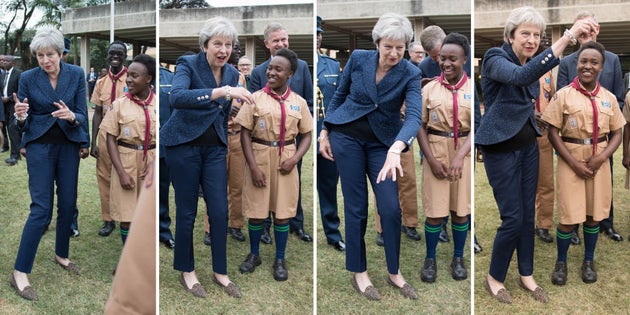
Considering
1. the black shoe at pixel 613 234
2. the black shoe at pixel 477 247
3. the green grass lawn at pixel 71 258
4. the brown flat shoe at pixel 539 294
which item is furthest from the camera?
the black shoe at pixel 613 234

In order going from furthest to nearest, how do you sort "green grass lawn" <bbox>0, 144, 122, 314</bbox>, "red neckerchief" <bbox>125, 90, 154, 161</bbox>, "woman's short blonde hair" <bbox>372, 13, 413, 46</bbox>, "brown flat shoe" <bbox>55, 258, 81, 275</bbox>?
1. "brown flat shoe" <bbox>55, 258, 81, 275</bbox>
2. "green grass lawn" <bbox>0, 144, 122, 314</bbox>
3. "red neckerchief" <bbox>125, 90, 154, 161</bbox>
4. "woman's short blonde hair" <bbox>372, 13, 413, 46</bbox>

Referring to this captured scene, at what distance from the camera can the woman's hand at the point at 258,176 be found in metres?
2.57

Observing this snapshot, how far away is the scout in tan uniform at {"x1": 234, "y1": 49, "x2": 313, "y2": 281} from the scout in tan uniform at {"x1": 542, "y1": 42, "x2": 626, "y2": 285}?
4.87ft

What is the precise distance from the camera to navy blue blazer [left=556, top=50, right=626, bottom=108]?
335cm

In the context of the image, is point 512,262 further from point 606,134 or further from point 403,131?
point 403,131

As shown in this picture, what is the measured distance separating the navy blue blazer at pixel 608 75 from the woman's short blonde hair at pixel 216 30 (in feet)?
6.14

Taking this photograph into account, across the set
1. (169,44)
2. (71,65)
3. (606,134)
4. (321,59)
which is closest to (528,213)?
(606,134)

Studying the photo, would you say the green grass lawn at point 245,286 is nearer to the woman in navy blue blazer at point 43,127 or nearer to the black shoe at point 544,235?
the woman in navy blue blazer at point 43,127

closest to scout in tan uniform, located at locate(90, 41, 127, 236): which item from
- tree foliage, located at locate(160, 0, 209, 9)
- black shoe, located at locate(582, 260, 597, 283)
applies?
tree foliage, located at locate(160, 0, 209, 9)

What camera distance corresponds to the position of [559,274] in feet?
10.8

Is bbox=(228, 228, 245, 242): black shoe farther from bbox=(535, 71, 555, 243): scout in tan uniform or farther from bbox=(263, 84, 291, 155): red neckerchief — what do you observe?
bbox=(535, 71, 555, 243): scout in tan uniform

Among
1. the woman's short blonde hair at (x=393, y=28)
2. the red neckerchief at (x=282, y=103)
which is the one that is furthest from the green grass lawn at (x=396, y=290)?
the woman's short blonde hair at (x=393, y=28)

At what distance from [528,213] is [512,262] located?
423 mm

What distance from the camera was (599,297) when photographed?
3.15 meters
